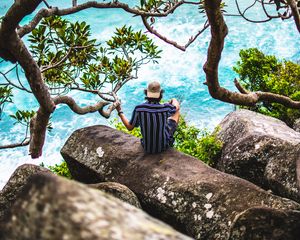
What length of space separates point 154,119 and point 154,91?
41cm

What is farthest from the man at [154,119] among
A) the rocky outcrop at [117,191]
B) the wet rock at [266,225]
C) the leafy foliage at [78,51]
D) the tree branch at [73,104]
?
the wet rock at [266,225]

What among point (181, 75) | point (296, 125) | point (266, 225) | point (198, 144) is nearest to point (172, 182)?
point (266, 225)

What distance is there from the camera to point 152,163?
6.06 meters

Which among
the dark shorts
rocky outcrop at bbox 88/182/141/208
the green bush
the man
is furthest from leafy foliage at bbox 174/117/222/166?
rocky outcrop at bbox 88/182/141/208

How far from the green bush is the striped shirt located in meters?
4.67

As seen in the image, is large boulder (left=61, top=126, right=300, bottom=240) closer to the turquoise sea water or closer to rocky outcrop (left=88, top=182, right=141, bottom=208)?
rocky outcrop (left=88, top=182, right=141, bottom=208)

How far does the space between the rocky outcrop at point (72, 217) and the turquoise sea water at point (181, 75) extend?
561 inches

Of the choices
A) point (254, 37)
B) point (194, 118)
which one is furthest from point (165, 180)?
point (254, 37)

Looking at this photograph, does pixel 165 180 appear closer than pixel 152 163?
Yes

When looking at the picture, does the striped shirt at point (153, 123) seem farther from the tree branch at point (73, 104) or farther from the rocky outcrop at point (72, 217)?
the rocky outcrop at point (72, 217)

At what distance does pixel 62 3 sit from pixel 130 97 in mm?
11573

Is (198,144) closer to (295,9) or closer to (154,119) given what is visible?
(154,119)

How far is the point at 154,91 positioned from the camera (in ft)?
19.3

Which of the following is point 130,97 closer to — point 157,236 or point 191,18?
point 191,18
